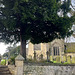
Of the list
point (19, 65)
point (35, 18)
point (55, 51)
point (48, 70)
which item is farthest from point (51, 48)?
point (19, 65)

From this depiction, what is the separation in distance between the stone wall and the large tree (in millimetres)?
2934

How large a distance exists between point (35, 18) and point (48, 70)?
455 centimetres

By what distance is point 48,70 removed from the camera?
11.1 meters

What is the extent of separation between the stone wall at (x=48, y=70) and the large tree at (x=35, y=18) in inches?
116

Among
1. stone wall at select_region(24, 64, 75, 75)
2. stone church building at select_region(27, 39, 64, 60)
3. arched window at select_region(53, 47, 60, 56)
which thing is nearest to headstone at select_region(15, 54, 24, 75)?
stone wall at select_region(24, 64, 75, 75)

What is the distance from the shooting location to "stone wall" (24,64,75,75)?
10582 millimetres

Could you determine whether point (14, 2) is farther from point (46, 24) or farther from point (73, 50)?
point (73, 50)

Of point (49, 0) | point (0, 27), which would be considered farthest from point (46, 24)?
point (0, 27)

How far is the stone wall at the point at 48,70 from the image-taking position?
10582 millimetres

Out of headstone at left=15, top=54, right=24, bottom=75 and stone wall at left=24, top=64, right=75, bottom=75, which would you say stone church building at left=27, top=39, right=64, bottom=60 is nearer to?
stone wall at left=24, top=64, right=75, bottom=75

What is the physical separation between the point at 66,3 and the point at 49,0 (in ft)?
8.33

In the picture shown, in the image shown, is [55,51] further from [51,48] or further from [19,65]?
[19,65]

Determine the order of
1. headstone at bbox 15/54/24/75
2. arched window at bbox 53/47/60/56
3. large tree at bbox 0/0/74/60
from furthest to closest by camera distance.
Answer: arched window at bbox 53/47/60/56 < large tree at bbox 0/0/74/60 < headstone at bbox 15/54/24/75

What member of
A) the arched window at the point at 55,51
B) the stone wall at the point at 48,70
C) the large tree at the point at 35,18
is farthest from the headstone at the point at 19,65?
the arched window at the point at 55,51
